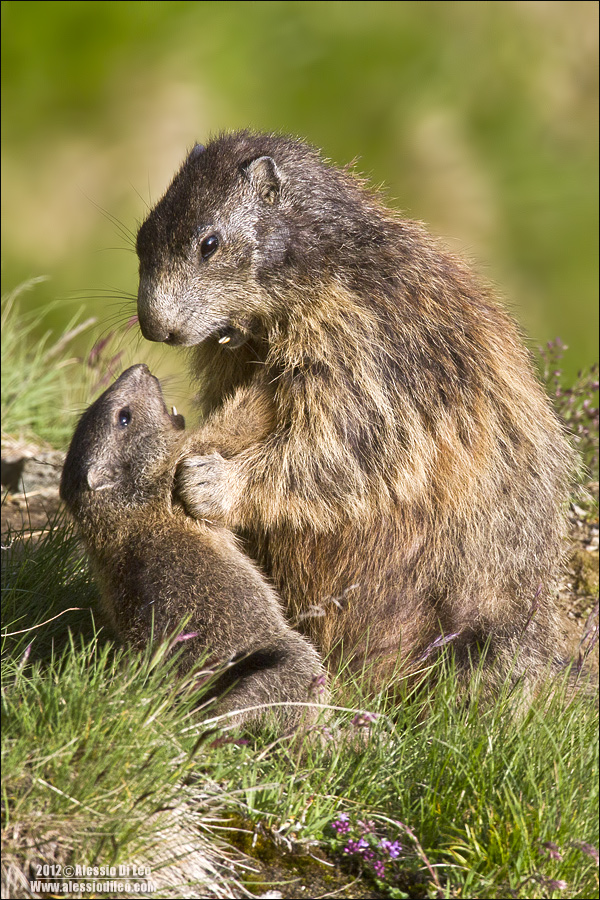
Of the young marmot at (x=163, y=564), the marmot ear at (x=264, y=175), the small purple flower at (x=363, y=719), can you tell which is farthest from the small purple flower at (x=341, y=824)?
the marmot ear at (x=264, y=175)

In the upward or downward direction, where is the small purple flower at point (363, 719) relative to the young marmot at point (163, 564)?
downward

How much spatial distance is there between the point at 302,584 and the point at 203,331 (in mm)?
1195

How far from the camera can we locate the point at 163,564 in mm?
4012

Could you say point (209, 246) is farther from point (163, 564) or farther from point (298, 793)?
point (298, 793)

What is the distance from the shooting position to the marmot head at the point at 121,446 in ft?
14.1

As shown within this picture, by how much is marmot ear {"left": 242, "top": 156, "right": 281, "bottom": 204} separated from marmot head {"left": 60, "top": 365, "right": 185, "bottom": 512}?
99cm

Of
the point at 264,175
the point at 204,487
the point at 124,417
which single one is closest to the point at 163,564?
the point at 204,487

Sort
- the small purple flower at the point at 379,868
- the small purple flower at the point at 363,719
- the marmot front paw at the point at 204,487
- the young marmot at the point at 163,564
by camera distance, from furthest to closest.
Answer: the marmot front paw at the point at 204,487 → the young marmot at the point at 163,564 → the small purple flower at the point at 363,719 → the small purple flower at the point at 379,868

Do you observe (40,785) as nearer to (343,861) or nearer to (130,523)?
(343,861)

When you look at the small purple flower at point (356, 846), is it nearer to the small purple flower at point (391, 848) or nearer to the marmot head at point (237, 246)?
the small purple flower at point (391, 848)

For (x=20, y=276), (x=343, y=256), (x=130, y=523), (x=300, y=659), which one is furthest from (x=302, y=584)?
(x=20, y=276)

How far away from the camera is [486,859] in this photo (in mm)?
3154

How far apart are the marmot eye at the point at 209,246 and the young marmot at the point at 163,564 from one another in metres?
0.65

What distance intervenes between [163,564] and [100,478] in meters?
0.55
